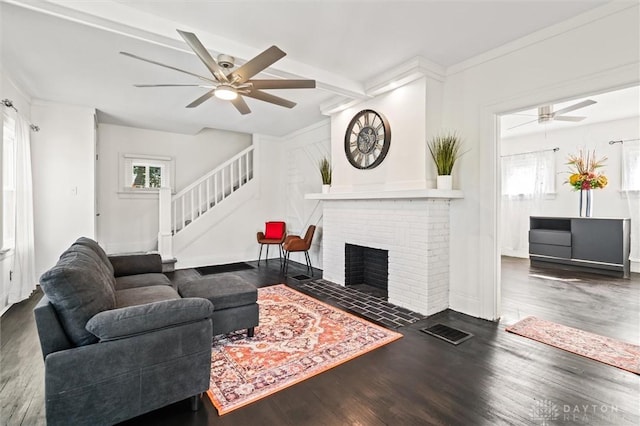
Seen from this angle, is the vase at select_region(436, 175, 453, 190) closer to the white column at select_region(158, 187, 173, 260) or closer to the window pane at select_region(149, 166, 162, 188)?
the white column at select_region(158, 187, 173, 260)

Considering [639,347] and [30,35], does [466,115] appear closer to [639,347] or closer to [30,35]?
[639,347]

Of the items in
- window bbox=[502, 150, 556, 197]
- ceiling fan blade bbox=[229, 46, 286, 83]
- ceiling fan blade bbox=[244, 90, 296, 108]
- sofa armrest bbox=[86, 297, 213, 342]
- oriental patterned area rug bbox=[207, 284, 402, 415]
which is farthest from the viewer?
window bbox=[502, 150, 556, 197]

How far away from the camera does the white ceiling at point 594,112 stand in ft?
14.6

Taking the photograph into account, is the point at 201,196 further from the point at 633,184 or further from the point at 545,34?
the point at 633,184

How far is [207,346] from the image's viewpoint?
186cm

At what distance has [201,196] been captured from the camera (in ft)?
21.6

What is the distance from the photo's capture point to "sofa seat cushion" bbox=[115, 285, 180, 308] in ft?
7.45

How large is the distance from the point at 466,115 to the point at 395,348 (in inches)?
108

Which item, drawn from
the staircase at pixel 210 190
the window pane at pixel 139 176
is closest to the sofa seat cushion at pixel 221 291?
the staircase at pixel 210 190

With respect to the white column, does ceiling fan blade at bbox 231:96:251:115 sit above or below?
above

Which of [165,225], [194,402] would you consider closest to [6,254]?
[165,225]

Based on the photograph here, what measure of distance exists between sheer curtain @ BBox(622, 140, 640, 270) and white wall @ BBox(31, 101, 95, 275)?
31.2 feet

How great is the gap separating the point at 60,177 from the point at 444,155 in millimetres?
5584

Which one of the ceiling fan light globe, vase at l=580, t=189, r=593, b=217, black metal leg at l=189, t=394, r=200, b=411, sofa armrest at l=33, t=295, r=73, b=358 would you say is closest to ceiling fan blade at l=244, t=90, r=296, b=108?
the ceiling fan light globe
